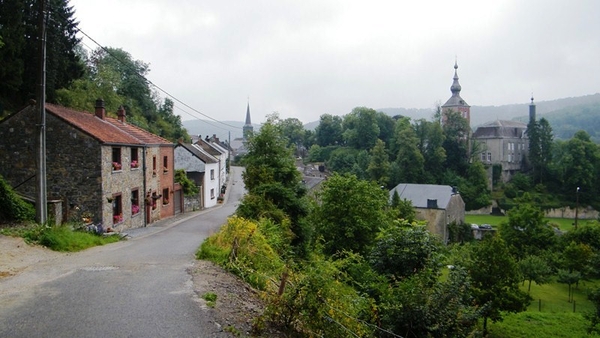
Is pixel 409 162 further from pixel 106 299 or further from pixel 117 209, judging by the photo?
pixel 106 299

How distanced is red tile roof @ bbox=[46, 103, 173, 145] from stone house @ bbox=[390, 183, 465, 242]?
36.1 meters

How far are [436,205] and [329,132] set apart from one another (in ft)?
204

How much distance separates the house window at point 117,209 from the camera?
21328mm

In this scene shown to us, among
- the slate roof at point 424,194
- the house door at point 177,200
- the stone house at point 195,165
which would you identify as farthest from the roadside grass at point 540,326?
the slate roof at point 424,194

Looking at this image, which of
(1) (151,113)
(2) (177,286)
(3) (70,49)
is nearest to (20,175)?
(2) (177,286)

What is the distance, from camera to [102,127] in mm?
22438

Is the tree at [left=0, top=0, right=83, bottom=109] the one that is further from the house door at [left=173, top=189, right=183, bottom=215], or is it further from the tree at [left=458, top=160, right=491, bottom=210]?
the tree at [left=458, top=160, right=491, bottom=210]

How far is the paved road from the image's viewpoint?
24.7 feet

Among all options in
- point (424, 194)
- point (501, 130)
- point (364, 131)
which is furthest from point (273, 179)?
point (501, 130)

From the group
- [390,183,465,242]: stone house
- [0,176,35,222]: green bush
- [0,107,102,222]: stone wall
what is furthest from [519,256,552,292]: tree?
[0,176,35,222]: green bush

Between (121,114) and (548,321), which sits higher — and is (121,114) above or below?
above

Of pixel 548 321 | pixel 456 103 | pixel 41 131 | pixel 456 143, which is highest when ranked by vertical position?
pixel 456 103

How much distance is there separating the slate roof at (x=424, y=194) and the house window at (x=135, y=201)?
37.4 metres

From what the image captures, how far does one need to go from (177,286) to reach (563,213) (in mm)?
A: 84905
